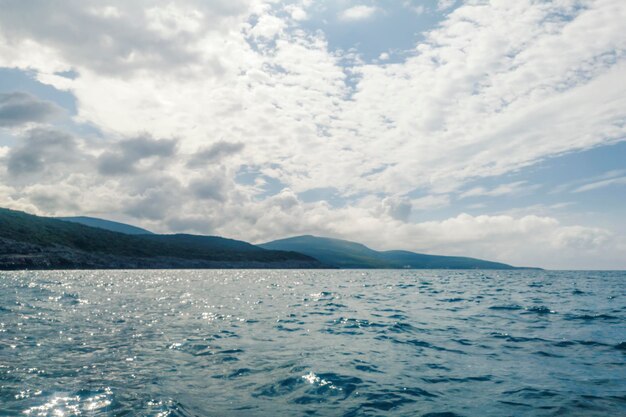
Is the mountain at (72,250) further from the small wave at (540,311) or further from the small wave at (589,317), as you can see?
the small wave at (589,317)

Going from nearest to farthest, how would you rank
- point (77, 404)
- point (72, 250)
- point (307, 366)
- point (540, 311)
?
point (77, 404) < point (307, 366) < point (540, 311) < point (72, 250)

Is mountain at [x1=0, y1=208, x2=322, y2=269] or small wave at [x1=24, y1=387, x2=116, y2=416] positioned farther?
mountain at [x1=0, y1=208, x2=322, y2=269]

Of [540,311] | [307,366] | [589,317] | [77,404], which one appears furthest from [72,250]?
[589,317]

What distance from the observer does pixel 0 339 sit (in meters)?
16.5

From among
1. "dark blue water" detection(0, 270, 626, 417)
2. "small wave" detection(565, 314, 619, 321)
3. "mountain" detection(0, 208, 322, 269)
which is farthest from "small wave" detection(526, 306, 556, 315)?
"mountain" detection(0, 208, 322, 269)

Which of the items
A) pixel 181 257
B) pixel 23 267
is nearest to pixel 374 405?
pixel 23 267

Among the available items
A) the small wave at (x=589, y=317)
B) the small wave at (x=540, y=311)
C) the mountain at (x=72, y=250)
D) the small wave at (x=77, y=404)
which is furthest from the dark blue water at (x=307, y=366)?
the mountain at (x=72, y=250)

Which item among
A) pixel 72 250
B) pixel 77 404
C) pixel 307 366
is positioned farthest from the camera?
pixel 72 250

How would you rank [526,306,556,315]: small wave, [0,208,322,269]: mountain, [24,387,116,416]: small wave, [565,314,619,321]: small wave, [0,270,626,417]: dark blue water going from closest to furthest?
[24,387,116,416]: small wave → [0,270,626,417]: dark blue water → [565,314,619,321]: small wave → [526,306,556,315]: small wave → [0,208,322,269]: mountain

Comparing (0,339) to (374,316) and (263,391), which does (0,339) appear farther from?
(374,316)

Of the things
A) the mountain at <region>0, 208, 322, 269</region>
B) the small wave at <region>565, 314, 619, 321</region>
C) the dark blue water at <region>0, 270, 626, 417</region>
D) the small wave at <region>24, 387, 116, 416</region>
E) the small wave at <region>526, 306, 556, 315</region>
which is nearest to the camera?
the small wave at <region>24, 387, 116, 416</region>

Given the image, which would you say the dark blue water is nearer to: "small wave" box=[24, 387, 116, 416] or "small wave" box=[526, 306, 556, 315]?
"small wave" box=[24, 387, 116, 416]

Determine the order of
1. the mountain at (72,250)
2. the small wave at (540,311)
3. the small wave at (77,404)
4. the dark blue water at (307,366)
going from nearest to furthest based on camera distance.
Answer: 1. the small wave at (77,404)
2. the dark blue water at (307,366)
3. the small wave at (540,311)
4. the mountain at (72,250)

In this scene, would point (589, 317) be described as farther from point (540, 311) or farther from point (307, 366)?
point (307, 366)
